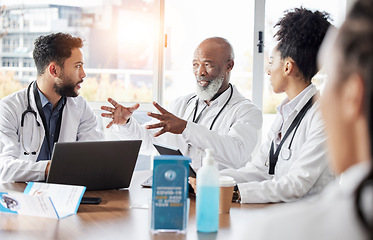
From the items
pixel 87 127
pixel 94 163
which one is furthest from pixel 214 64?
pixel 94 163

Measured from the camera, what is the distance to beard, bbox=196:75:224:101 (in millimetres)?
3232

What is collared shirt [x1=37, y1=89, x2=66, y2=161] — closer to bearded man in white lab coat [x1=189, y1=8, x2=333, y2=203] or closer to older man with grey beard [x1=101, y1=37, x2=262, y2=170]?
older man with grey beard [x1=101, y1=37, x2=262, y2=170]

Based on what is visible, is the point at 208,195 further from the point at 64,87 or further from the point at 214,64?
the point at 214,64

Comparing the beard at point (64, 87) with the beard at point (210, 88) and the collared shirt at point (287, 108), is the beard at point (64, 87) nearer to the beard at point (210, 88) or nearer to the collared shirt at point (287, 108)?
the beard at point (210, 88)

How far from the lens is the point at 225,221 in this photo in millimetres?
1679

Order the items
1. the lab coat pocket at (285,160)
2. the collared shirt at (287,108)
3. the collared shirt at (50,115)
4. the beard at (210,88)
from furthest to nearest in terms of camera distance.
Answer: the beard at (210,88), the collared shirt at (50,115), the collared shirt at (287,108), the lab coat pocket at (285,160)

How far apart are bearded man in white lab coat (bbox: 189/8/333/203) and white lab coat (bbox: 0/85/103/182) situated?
845 mm

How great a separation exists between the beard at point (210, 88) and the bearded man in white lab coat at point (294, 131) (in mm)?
855

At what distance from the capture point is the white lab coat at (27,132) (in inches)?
89.5

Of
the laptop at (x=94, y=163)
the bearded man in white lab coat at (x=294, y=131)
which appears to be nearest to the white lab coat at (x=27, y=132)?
the laptop at (x=94, y=163)

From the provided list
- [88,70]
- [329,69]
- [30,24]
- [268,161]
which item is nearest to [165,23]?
[88,70]

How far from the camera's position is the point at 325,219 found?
23.0 inches

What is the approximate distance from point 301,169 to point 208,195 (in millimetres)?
639

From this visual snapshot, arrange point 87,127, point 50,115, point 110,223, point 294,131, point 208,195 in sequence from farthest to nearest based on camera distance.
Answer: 1. point 87,127
2. point 50,115
3. point 294,131
4. point 110,223
5. point 208,195
